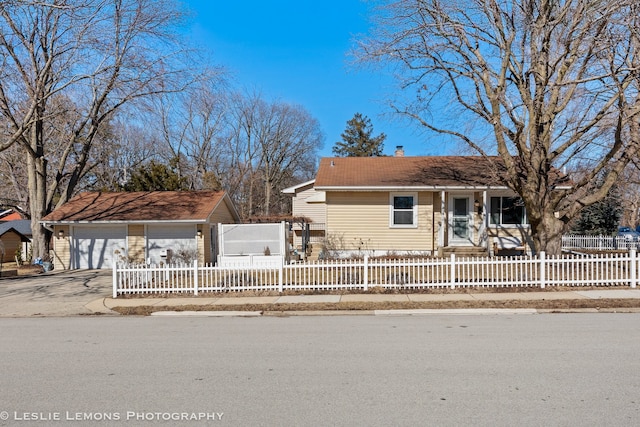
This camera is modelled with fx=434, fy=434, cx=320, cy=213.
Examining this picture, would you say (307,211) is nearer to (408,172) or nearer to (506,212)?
(408,172)

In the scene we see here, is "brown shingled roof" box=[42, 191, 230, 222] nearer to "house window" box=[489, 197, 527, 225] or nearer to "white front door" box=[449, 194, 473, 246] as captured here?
"white front door" box=[449, 194, 473, 246]

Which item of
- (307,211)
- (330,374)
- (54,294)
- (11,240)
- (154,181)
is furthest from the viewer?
(307,211)

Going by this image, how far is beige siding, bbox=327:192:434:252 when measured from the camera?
18.6 m

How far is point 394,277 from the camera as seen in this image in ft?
38.8

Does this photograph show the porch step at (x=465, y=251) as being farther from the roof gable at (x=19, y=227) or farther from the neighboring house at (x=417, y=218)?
the roof gable at (x=19, y=227)

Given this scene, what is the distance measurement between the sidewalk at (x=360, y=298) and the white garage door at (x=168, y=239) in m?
9.18

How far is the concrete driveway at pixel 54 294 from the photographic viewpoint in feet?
34.4

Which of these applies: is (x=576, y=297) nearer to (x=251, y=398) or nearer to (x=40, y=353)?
(x=251, y=398)

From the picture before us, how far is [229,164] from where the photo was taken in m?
49.8

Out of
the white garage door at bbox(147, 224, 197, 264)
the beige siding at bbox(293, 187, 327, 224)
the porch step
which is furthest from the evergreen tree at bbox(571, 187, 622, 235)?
the white garage door at bbox(147, 224, 197, 264)

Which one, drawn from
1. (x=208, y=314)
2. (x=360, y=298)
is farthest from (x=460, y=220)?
(x=208, y=314)

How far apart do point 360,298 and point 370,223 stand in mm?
8227

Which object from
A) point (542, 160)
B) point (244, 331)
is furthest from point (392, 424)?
point (542, 160)

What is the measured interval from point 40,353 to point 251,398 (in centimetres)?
400
